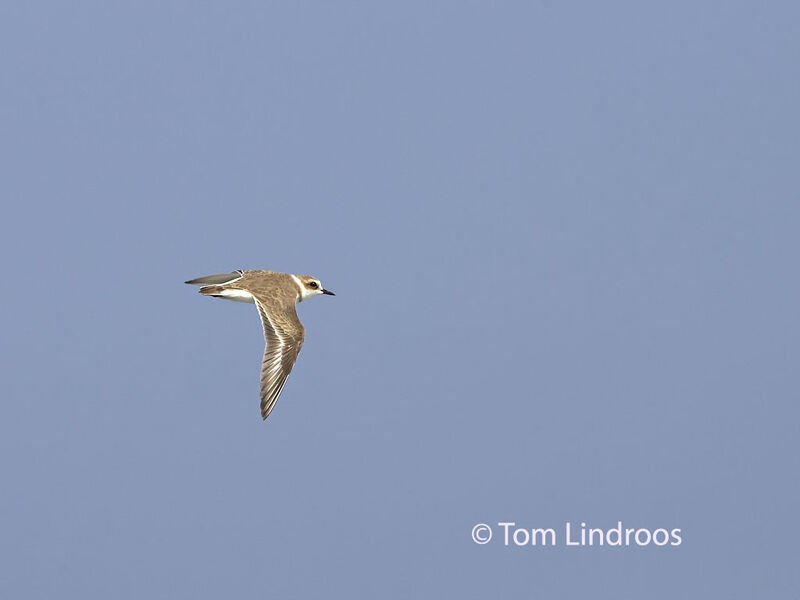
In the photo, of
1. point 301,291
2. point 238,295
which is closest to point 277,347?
point 238,295

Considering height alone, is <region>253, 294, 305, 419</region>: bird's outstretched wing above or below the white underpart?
below

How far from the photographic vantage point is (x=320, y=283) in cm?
4119

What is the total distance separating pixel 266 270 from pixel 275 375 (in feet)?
18.9

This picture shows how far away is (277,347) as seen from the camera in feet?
117

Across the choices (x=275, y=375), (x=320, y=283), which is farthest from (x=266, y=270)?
(x=275, y=375)

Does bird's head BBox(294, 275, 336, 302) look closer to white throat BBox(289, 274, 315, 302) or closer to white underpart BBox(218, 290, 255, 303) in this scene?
white throat BBox(289, 274, 315, 302)

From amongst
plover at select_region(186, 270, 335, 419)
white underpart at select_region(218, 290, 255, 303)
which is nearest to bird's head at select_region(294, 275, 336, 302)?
plover at select_region(186, 270, 335, 419)

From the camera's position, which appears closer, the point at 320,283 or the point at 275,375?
the point at 275,375

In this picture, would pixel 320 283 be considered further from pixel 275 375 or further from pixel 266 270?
pixel 275 375

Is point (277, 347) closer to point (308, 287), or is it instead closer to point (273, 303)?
point (273, 303)

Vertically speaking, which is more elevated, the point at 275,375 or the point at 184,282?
the point at 184,282

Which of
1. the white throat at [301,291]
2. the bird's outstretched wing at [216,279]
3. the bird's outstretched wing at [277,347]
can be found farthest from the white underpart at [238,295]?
the white throat at [301,291]

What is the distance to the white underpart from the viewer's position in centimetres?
3794

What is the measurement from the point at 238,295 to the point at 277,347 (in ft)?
9.43
